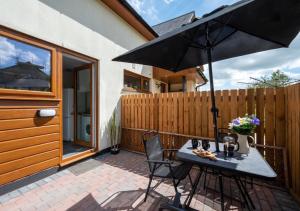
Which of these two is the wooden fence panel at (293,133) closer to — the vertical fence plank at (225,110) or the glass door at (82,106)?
the vertical fence plank at (225,110)

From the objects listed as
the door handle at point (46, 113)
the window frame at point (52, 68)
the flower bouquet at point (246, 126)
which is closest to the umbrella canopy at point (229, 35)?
the flower bouquet at point (246, 126)

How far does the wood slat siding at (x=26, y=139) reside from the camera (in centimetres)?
255

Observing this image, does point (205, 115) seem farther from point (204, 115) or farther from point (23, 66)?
point (23, 66)

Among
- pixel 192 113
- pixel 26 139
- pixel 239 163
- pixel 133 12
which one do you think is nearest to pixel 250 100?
pixel 192 113

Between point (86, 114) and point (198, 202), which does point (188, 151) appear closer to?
point (198, 202)

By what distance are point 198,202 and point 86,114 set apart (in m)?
4.10

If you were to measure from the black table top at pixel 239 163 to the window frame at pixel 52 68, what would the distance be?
9.24 ft

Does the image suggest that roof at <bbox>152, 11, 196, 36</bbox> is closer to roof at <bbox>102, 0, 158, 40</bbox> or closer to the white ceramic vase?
roof at <bbox>102, 0, 158, 40</bbox>

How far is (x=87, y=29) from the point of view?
13.4ft

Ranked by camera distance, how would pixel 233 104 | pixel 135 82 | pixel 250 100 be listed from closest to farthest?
pixel 250 100 < pixel 233 104 < pixel 135 82

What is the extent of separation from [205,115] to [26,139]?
366 cm

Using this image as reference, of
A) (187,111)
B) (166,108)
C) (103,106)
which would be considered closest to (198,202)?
(187,111)

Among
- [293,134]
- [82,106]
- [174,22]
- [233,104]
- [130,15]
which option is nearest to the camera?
[293,134]

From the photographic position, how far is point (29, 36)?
2838mm
